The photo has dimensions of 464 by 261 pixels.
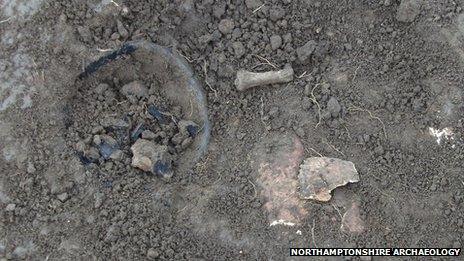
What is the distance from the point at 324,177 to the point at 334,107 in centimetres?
45

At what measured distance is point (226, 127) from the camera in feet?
12.3

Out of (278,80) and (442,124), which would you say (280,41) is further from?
(442,124)

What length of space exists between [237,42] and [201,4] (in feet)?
1.16

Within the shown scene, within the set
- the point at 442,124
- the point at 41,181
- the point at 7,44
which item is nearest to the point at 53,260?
the point at 41,181

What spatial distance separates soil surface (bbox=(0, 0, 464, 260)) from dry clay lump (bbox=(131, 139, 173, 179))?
0.02 m

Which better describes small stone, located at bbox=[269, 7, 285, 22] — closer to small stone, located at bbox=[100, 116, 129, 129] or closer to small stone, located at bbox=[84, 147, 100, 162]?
small stone, located at bbox=[100, 116, 129, 129]

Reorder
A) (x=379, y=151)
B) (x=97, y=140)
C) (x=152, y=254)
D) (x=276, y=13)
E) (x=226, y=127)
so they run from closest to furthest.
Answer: (x=152, y=254)
(x=379, y=151)
(x=97, y=140)
(x=226, y=127)
(x=276, y=13)

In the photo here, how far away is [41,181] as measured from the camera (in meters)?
3.51

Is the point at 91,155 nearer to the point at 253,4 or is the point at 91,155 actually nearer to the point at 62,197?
the point at 62,197

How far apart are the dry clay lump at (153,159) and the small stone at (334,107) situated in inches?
39.4

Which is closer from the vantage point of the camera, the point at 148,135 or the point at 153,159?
the point at 153,159

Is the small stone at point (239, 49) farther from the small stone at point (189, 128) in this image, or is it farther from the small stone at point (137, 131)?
the small stone at point (137, 131)

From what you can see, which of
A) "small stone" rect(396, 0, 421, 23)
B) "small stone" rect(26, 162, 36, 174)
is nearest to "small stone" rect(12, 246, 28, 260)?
"small stone" rect(26, 162, 36, 174)

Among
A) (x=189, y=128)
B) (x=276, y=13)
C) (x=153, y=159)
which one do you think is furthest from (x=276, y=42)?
(x=153, y=159)
